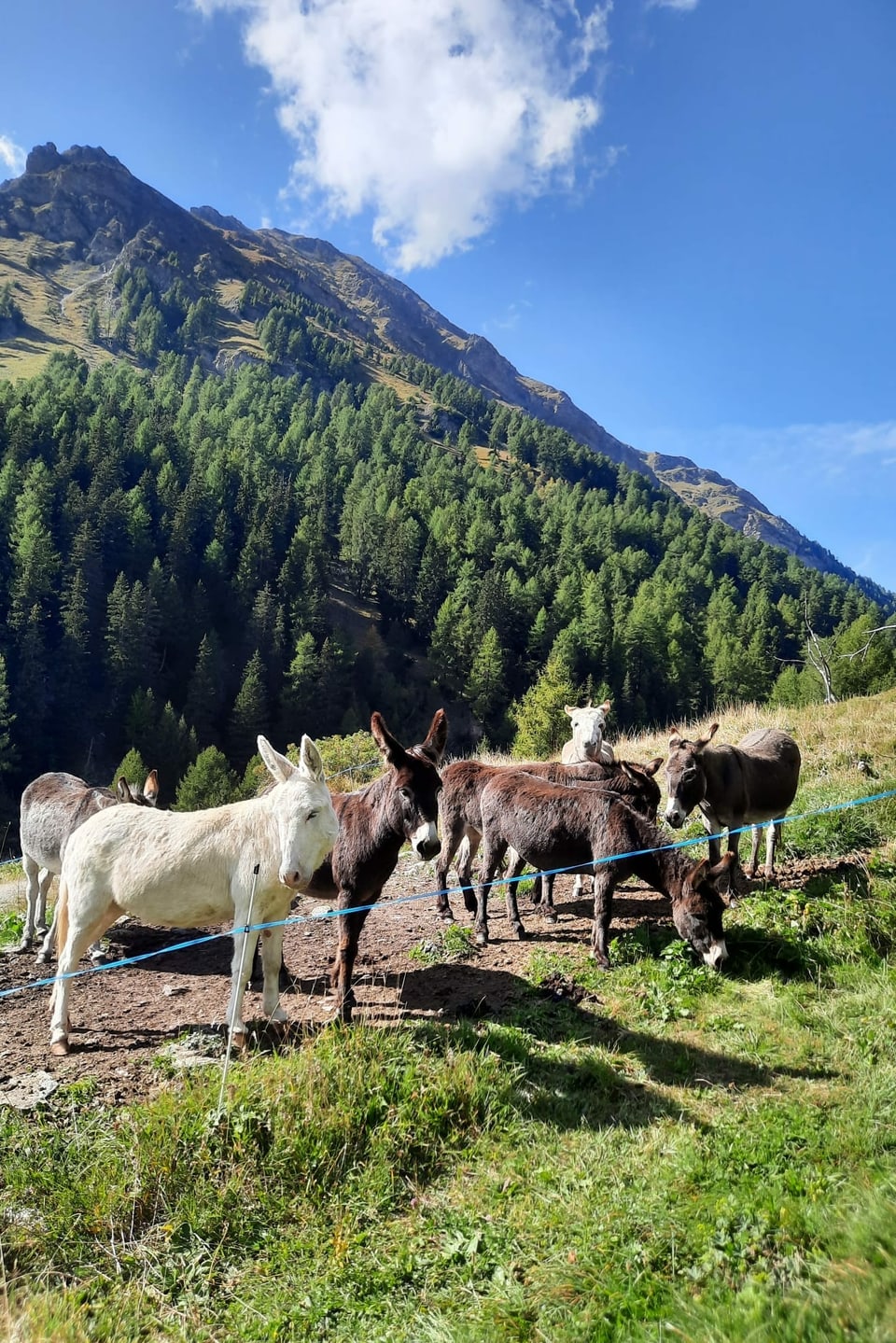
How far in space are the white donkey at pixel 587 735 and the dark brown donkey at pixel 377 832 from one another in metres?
5.50

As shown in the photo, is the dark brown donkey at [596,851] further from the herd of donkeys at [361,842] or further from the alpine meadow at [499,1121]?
the alpine meadow at [499,1121]

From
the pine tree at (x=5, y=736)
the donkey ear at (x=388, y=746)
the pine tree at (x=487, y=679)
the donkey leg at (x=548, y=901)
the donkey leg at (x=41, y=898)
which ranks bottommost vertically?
the pine tree at (x=5, y=736)

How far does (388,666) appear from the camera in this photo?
86.9m

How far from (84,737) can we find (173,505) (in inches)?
1334

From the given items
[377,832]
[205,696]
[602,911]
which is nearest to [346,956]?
[377,832]

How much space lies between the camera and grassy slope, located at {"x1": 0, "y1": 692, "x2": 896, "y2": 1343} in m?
2.93

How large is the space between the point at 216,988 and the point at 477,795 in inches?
136

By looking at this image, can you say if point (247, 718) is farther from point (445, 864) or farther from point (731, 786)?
point (731, 786)

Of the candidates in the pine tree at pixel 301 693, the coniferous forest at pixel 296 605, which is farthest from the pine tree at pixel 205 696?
the pine tree at pixel 301 693

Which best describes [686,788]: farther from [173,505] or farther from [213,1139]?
[173,505]

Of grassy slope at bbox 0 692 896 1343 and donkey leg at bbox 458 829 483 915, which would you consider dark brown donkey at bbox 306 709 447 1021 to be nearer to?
grassy slope at bbox 0 692 896 1343

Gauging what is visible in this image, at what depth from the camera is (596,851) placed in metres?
6.78

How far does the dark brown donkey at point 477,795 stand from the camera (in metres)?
7.96

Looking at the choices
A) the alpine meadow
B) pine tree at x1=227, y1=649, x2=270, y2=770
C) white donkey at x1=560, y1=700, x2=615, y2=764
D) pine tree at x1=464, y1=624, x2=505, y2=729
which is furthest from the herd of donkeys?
pine tree at x1=464, y1=624, x2=505, y2=729
